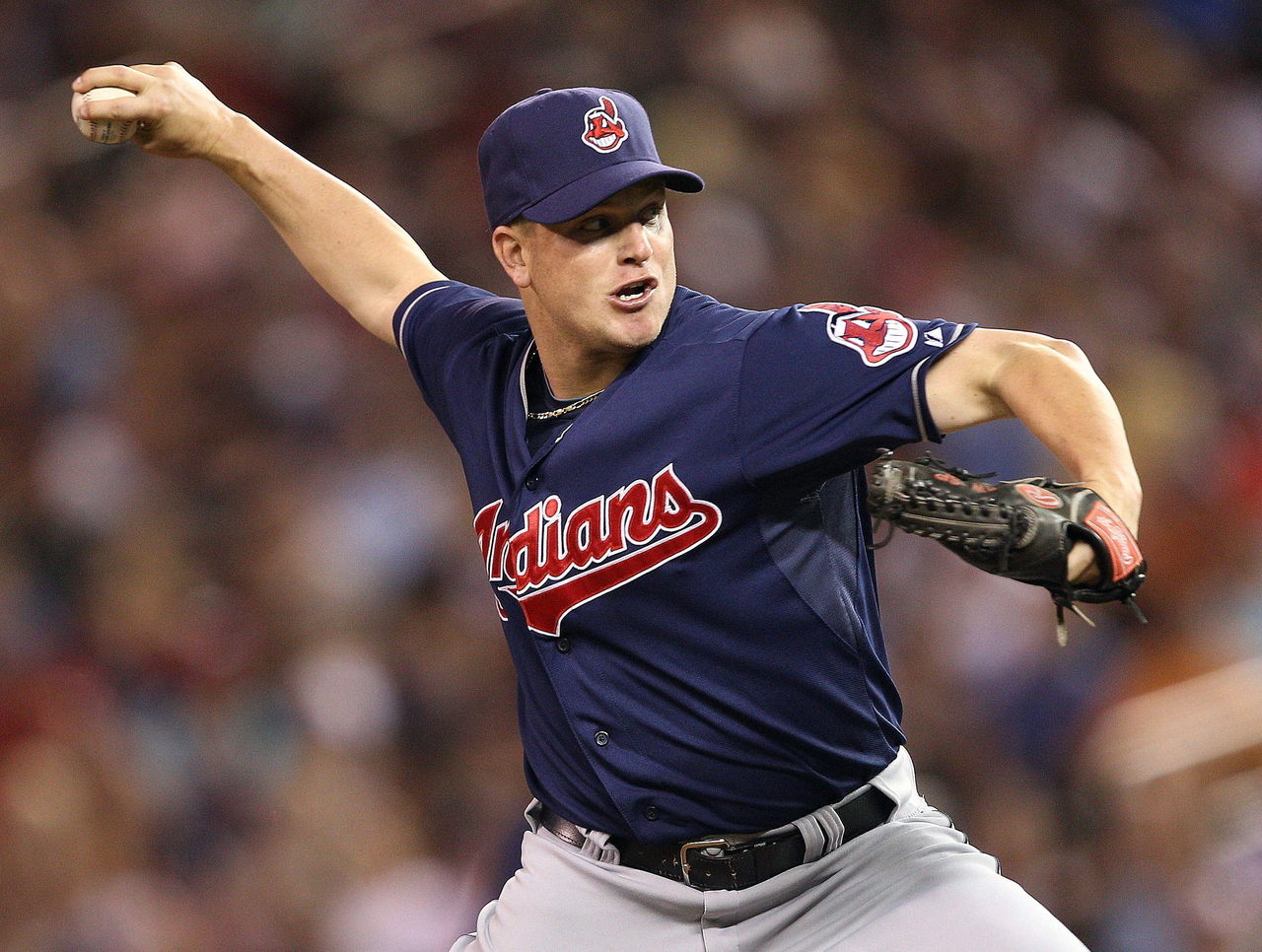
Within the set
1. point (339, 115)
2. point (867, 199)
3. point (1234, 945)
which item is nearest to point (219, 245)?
point (339, 115)

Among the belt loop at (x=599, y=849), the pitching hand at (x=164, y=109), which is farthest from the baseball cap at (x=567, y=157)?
the belt loop at (x=599, y=849)

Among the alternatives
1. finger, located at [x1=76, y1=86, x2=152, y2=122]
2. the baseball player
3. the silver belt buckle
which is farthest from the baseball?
the silver belt buckle

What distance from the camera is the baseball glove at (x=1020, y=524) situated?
1.72 m

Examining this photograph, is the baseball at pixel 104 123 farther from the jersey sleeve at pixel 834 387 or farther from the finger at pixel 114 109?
the jersey sleeve at pixel 834 387

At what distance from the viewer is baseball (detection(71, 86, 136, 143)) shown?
2.51m

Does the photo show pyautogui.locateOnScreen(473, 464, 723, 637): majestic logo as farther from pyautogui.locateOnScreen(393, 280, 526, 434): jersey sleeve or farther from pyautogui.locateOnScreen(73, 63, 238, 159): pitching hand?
pyautogui.locateOnScreen(73, 63, 238, 159): pitching hand

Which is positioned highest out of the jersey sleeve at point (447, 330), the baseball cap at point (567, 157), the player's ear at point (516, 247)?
the baseball cap at point (567, 157)

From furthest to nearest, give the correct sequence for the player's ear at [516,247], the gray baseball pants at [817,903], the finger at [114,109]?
1. the finger at [114,109]
2. the player's ear at [516,247]
3. the gray baseball pants at [817,903]

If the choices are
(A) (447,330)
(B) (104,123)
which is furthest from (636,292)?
(B) (104,123)

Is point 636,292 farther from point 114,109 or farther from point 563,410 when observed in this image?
point 114,109

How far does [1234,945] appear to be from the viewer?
359 cm

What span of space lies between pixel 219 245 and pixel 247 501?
0.95m

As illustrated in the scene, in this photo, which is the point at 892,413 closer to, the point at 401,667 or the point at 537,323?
the point at 537,323

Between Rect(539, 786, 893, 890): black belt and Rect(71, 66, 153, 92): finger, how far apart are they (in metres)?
1.49
